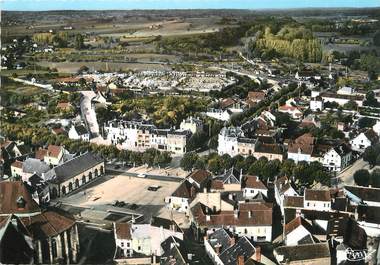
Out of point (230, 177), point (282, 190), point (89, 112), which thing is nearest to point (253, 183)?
point (230, 177)

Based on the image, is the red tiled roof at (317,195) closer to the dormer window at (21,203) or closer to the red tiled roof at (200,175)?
the red tiled roof at (200,175)

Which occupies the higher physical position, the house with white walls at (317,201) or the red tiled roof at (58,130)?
the red tiled roof at (58,130)

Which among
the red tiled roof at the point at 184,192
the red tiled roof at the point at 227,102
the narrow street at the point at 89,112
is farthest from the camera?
the red tiled roof at the point at 227,102

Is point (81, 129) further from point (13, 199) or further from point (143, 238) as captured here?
point (143, 238)

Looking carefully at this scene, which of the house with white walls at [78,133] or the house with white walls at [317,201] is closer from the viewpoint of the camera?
the house with white walls at [317,201]

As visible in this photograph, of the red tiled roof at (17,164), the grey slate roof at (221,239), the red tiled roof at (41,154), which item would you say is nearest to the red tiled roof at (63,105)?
the red tiled roof at (41,154)

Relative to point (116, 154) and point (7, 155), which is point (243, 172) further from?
point (7, 155)

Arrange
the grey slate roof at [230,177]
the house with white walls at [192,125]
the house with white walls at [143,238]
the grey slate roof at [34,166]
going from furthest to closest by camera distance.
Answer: the house with white walls at [192,125], the grey slate roof at [34,166], the grey slate roof at [230,177], the house with white walls at [143,238]

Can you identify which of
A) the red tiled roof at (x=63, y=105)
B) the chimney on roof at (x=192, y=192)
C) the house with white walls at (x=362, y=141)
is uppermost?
the red tiled roof at (x=63, y=105)
